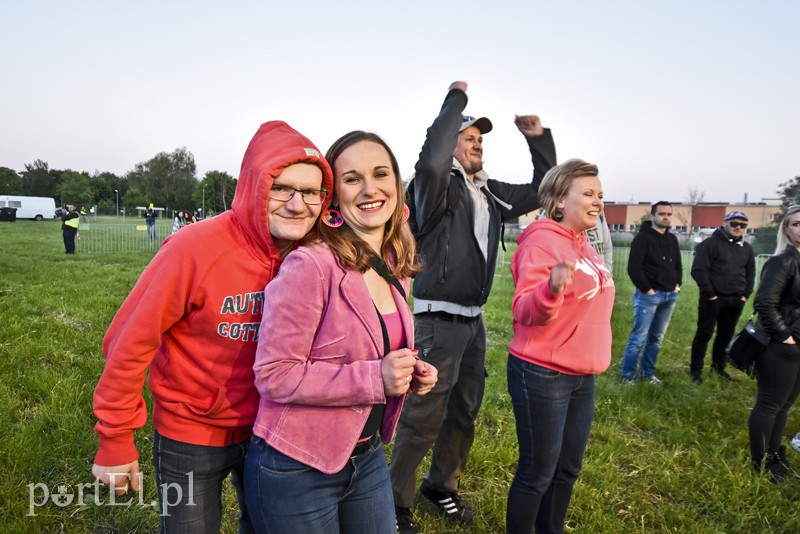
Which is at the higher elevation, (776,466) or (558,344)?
(558,344)

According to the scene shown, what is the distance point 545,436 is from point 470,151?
5.94 ft

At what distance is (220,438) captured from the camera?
1.81 metres

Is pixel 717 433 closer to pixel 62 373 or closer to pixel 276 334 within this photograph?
pixel 276 334

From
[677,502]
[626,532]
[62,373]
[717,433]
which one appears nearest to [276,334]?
[626,532]

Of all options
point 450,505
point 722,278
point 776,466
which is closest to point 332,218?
point 450,505

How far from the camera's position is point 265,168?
169cm

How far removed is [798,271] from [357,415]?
375cm

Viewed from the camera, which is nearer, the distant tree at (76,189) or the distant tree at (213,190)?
the distant tree at (213,190)

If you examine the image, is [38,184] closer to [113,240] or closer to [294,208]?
[113,240]

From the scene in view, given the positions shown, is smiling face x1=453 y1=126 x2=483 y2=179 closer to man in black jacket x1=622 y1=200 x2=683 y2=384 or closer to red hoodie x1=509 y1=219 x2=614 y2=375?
red hoodie x1=509 y1=219 x2=614 y2=375

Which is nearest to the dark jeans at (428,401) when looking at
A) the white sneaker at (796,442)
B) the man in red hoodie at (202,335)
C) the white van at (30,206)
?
the man in red hoodie at (202,335)

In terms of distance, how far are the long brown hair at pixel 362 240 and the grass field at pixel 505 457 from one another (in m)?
2.01

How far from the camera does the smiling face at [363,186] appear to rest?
1846mm

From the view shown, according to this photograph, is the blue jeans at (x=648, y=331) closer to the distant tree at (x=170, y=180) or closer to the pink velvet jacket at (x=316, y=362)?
the pink velvet jacket at (x=316, y=362)
